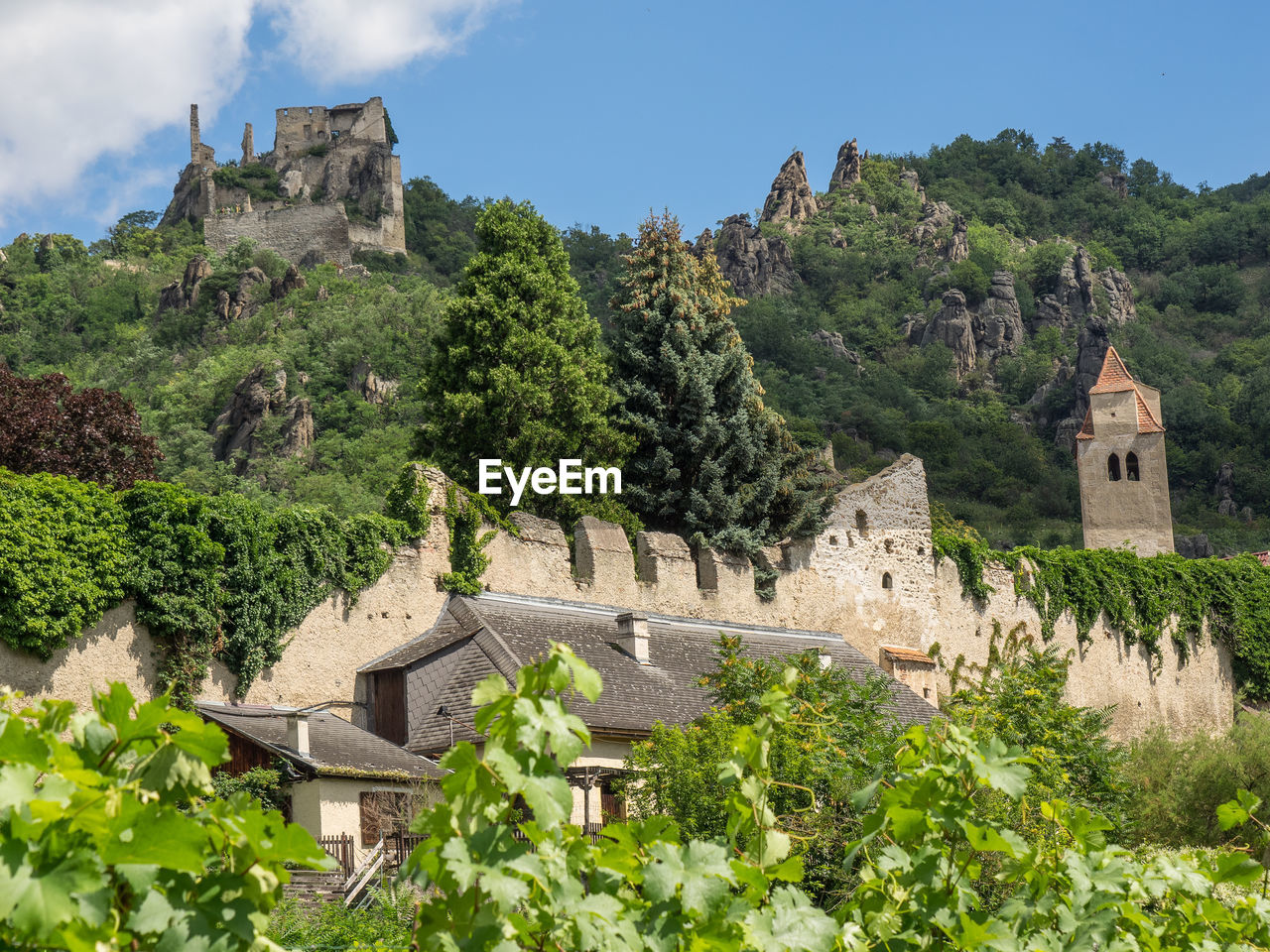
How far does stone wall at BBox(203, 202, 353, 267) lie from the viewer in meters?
82.3

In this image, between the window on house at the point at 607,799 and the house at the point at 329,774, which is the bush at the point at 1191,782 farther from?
the house at the point at 329,774

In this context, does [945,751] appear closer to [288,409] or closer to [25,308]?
[288,409]

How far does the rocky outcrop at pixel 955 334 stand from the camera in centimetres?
8038

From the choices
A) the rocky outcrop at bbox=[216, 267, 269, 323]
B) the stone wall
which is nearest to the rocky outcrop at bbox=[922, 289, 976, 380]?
the stone wall

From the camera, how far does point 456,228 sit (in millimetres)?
95062

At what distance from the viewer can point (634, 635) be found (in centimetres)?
2234

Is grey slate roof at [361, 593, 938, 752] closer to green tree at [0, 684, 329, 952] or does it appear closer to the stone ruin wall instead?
the stone ruin wall

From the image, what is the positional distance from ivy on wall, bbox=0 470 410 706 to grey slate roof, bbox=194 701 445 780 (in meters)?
0.46

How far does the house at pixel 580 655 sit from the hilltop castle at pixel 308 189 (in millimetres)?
60901

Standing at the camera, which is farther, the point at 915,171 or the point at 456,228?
the point at 915,171

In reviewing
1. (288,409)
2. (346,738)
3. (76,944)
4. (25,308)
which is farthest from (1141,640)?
(25,308)

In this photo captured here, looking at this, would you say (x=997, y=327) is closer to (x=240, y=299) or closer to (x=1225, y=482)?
(x=1225, y=482)

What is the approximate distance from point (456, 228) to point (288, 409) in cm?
4899

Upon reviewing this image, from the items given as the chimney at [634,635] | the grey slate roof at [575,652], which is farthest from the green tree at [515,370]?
the chimney at [634,635]
